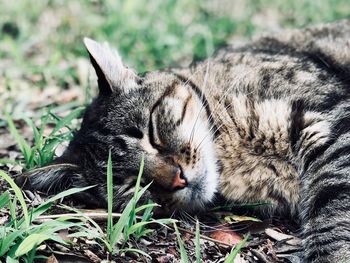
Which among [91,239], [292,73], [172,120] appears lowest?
[91,239]

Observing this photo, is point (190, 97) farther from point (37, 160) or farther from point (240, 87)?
point (37, 160)

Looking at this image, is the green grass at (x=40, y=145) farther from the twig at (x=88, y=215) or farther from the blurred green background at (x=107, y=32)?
the blurred green background at (x=107, y=32)

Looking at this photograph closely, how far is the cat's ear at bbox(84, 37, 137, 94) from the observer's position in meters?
3.50

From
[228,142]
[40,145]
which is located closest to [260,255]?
[228,142]

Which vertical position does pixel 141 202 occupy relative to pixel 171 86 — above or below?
below

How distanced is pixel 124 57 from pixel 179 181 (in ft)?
9.16

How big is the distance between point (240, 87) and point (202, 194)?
80cm

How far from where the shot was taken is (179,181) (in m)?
3.20

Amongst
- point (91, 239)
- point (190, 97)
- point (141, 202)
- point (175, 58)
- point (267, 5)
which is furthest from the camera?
point (267, 5)

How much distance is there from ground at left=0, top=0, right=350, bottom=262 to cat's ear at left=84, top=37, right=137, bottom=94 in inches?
22.6

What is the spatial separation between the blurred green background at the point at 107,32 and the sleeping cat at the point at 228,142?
5.06 ft

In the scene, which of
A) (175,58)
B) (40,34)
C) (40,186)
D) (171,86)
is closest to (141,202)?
(40,186)

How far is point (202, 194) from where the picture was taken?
3365 millimetres

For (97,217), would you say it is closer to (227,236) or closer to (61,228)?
(61,228)
